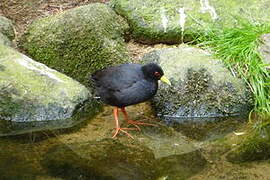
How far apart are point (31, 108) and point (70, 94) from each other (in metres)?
0.49

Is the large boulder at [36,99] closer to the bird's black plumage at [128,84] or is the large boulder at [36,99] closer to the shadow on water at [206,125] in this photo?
the bird's black plumage at [128,84]

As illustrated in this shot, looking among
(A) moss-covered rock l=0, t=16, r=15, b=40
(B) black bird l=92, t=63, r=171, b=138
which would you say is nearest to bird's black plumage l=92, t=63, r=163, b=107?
(B) black bird l=92, t=63, r=171, b=138

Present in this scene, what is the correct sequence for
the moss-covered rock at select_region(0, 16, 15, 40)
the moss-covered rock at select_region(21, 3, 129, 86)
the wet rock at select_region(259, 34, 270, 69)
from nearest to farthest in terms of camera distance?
the wet rock at select_region(259, 34, 270, 69) → the moss-covered rock at select_region(21, 3, 129, 86) → the moss-covered rock at select_region(0, 16, 15, 40)

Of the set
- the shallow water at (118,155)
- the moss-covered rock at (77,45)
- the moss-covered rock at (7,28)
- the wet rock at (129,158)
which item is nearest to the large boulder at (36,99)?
the shallow water at (118,155)

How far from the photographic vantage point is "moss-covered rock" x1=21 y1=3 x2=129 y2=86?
7082mm

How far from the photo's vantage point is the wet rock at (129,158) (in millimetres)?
4988

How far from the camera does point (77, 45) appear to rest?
7090mm

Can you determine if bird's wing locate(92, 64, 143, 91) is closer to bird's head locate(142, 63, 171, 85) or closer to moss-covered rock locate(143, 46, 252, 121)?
bird's head locate(142, 63, 171, 85)

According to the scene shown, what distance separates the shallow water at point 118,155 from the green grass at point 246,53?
2.05ft

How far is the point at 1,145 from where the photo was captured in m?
5.46

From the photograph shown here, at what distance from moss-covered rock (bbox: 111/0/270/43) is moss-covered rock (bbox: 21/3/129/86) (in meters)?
0.56

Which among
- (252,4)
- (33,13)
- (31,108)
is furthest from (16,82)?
(252,4)

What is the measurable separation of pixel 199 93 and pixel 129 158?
1.61 metres

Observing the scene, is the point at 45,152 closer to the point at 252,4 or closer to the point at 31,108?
the point at 31,108
